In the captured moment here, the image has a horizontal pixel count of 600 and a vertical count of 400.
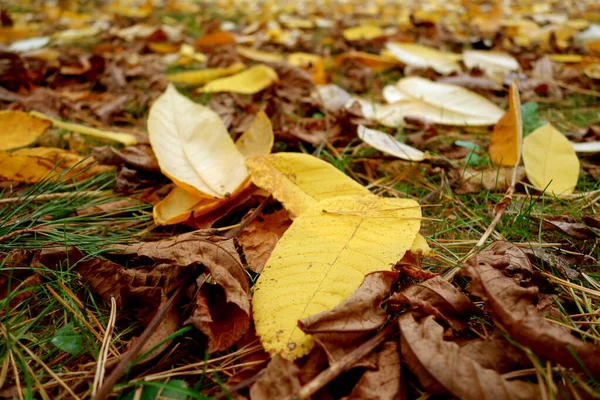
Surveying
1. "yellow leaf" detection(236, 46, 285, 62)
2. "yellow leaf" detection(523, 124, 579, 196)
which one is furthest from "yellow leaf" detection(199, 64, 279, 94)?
"yellow leaf" detection(523, 124, 579, 196)

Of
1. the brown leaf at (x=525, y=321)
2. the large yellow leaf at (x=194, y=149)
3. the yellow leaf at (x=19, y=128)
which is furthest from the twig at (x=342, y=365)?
the yellow leaf at (x=19, y=128)

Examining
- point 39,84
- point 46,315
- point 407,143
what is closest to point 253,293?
point 46,315

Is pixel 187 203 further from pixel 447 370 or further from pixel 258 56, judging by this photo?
pixel 258 56

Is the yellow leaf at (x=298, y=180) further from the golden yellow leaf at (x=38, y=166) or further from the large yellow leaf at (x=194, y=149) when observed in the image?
the golden yellow leaf at (x=38, y=166)

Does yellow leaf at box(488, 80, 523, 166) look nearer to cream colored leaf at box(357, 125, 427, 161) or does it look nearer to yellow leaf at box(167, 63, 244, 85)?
cream colored leaf at box(357, 125, 427, 161)

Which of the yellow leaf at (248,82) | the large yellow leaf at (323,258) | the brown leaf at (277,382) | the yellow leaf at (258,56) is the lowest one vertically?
the yellow leaf at (258,56)

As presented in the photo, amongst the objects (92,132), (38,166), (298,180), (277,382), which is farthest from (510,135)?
(38,166)

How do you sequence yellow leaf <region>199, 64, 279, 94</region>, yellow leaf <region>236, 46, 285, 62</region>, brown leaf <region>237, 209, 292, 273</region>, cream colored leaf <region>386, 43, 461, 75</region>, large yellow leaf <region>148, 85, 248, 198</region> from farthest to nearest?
yellow leaf <region>236, 46, 285, 62</region>
cream colored leaf <region>386, 43, 461, 75</region>
yellow leaf <region>199, 64, 279, 94</region>
large yellow leaf <region>148, 85, 248, 198</region>
brown leaf <region>237, 209, 292, 273</region>
